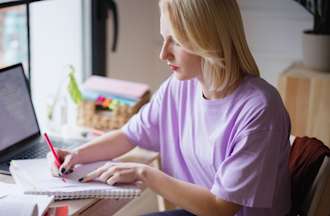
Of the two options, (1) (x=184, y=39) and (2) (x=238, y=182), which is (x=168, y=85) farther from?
(2) (x=238, y=182)

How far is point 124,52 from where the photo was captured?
2.97 meters

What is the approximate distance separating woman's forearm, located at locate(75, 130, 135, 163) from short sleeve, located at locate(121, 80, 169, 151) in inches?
1.0

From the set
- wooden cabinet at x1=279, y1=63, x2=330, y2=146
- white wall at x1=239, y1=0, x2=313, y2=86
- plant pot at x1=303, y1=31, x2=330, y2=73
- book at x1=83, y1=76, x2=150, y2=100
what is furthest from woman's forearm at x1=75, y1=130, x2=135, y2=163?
white wall at x1=239, y1=0, x2=313, y2=86

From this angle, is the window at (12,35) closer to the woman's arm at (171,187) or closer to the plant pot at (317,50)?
the woman's arm at (171,187)

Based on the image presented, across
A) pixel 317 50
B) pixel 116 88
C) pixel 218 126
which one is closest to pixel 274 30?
pixel 317 50

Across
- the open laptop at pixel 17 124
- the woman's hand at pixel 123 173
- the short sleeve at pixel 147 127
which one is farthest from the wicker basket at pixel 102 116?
the woman's hand at pixel 123 173

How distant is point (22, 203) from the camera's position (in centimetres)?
146

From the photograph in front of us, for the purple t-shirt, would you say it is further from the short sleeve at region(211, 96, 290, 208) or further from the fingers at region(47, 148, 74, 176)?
the fingers at region(47, 148, 74, 176)

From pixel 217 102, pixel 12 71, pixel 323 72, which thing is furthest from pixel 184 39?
pixel 323 72

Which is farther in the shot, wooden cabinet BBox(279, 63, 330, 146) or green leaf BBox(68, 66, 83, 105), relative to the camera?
wooden cabinet BBox(279, 63, 330, 146)

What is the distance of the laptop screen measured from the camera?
6.17ft

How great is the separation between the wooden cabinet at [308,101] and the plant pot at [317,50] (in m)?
0.04

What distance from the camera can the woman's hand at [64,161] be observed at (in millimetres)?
1704

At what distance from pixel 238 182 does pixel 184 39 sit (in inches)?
15.2
